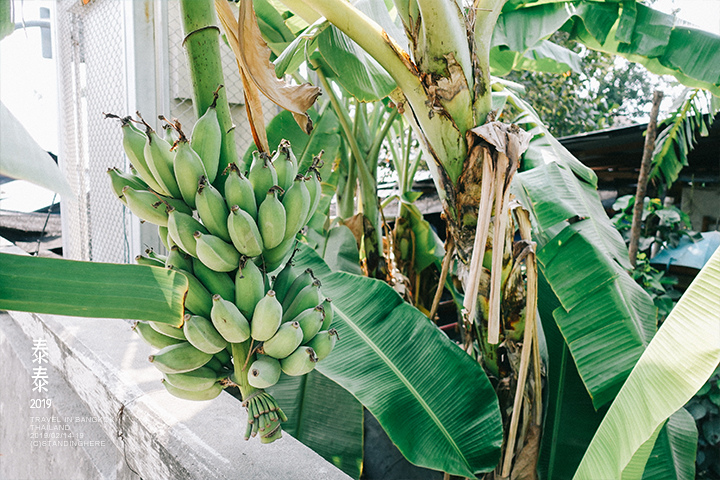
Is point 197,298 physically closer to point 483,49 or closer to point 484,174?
point 484,174

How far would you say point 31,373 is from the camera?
5.28 feet

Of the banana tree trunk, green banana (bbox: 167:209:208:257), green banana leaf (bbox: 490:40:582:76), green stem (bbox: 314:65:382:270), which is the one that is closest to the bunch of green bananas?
green banana (bbox: 167:209:208:257)

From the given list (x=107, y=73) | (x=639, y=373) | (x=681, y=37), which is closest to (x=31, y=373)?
(x=107, y=73)

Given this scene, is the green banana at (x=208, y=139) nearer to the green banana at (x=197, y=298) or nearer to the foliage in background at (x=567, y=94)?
the green banana at (x=197, y=298)

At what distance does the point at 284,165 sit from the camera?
1.75 ft

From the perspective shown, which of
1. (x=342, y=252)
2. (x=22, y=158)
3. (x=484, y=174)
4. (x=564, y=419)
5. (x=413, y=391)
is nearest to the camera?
(x=22, y=158)

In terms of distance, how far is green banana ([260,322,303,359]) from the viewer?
0.49 meters

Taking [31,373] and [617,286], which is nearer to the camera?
[617,286]

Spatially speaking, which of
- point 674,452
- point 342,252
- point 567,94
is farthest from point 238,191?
point 567,94

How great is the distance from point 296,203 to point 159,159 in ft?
0.53

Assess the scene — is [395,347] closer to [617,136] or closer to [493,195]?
[493,195]

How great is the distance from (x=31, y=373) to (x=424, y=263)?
1.68 m

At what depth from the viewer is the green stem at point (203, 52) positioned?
1.44 ft

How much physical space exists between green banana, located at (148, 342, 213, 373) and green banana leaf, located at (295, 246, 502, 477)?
481 millimetres
